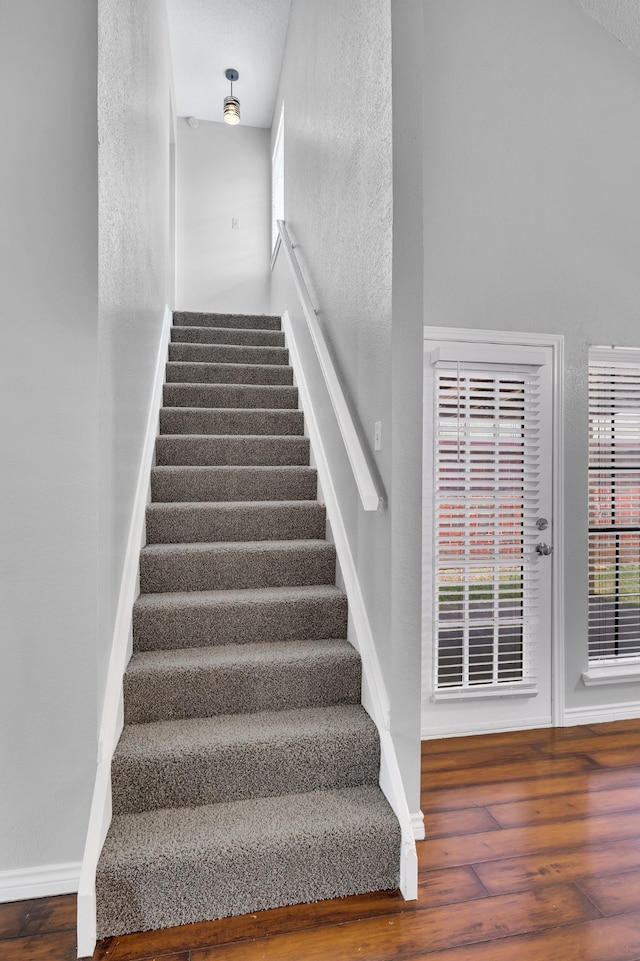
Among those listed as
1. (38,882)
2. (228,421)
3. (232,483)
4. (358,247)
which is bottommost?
(38,882)

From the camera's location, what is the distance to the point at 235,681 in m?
2.08

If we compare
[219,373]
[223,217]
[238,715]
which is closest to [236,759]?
[238,715]

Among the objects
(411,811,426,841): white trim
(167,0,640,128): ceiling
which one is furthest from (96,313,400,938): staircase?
(167,0,640,128): ceiling

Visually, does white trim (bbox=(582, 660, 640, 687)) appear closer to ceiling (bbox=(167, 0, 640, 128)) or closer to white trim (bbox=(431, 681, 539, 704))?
white trim (bbox=(431, 681, 539, 704))

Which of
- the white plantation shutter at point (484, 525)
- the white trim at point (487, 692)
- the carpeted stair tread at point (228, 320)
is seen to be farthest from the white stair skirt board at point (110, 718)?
the carpeted stair tread at point (228, 320)

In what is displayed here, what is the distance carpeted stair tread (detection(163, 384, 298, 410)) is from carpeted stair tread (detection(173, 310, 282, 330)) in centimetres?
104

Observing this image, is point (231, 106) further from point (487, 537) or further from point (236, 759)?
point (236, 759)

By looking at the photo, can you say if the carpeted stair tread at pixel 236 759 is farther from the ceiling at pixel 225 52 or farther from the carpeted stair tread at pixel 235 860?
the ceiling at pixel 225 52

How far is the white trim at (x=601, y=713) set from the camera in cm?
285

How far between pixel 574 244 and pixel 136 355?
2.11 m

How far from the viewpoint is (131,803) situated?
1.78 m

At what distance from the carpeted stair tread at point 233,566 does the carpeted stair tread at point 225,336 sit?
1985 mm

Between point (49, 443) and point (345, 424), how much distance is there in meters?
1.03

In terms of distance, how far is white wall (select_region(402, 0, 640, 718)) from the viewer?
2.66 meters
